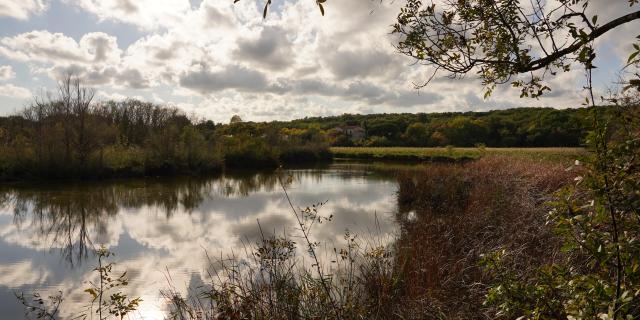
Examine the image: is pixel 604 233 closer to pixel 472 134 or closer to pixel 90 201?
pixel 90 201

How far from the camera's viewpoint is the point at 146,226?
12797 mm

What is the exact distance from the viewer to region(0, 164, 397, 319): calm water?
25.3 ft

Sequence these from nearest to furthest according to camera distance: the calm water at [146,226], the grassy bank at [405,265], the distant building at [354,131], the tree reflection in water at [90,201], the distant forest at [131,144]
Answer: the grassy bank at [405,265] → the calm water at [146,226] → the tree reflection in water at [90,201] → the distant forest at [131,144] → the distant building at [354,131]

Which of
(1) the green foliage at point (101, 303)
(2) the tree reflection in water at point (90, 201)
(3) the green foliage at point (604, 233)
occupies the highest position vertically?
(3) the green foliage at point (604, 233)

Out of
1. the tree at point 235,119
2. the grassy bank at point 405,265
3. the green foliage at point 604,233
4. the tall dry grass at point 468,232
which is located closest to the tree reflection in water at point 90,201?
the grassy bank at point 405,265

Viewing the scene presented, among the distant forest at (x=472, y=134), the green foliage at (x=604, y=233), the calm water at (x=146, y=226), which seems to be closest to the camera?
the green foliage at (x=604, y=233)

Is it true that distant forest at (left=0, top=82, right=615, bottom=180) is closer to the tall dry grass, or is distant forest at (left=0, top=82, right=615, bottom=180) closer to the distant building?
the tall dry grass

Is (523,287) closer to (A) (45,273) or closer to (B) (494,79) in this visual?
(B) (494,79)

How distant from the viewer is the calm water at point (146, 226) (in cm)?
770

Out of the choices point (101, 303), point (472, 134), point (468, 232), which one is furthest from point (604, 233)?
point (472, 134)

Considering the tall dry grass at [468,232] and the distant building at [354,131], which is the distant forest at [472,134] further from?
the tall dry grass at [468,232]

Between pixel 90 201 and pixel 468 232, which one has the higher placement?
pixel 468 232

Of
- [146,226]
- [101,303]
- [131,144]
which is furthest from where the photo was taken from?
[131,144]

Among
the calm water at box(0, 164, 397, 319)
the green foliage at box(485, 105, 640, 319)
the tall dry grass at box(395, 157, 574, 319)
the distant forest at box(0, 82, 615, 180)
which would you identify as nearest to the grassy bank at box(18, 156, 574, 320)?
the tall dry grass at box(395, 157, 574, 319)
